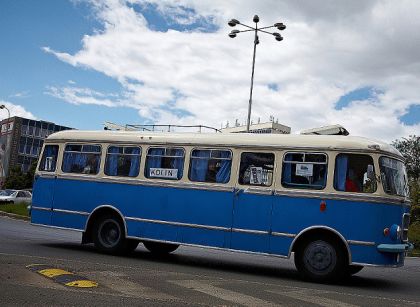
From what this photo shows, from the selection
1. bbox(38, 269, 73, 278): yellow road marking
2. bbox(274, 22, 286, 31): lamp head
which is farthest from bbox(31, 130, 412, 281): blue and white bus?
bbox(274, 22, 286, 31): lamp head

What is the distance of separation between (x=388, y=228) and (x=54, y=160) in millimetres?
8212

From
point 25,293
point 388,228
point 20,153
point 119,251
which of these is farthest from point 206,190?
point 20,153

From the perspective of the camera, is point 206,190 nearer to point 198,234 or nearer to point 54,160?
point 198,234

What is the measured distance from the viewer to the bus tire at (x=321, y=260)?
34.3ft

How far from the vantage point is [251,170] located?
1152 cm

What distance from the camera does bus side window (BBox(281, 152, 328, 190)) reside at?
10781mm

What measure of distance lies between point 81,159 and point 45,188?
3.99 feet

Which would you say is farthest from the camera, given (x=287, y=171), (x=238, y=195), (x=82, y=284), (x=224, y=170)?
(x=224, y=170)

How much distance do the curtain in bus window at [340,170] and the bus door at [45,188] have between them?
698 centimetres

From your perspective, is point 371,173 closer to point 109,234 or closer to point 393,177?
point 393,177

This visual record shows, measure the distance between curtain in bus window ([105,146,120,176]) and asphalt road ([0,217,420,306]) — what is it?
1.94m

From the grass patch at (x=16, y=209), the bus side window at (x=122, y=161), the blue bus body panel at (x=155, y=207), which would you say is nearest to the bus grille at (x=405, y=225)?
the blue bus body panel at (x=155, y=207)

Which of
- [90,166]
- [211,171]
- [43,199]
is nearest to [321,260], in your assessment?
[211,171]

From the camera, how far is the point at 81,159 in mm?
13680
